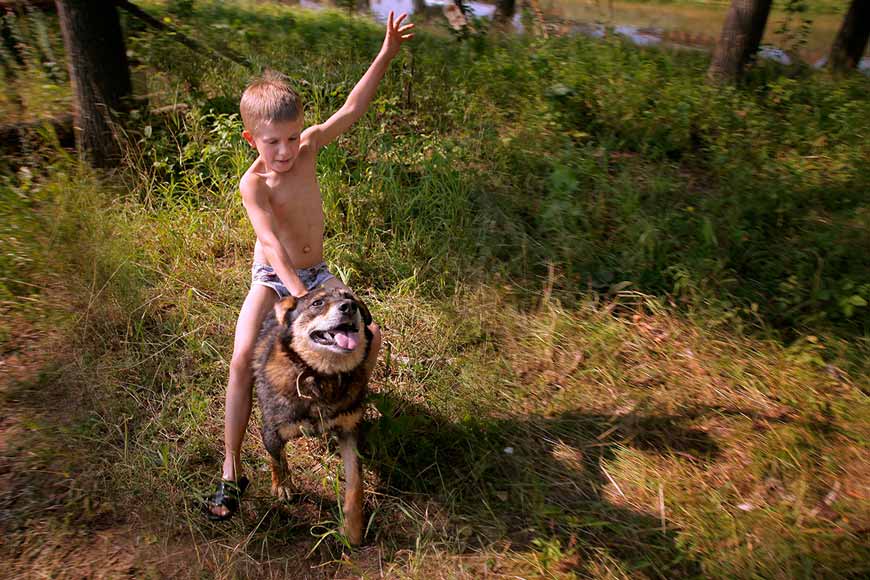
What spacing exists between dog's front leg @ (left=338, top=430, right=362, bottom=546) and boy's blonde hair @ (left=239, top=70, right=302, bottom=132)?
4.76ft

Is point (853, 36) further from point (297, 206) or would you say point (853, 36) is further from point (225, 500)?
point (225, 500)

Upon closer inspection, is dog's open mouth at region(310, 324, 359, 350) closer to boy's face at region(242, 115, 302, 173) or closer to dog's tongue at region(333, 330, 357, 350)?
dog's tongue at region(333, 330, 357, 350)

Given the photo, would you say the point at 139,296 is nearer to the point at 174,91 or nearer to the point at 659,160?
the point at 174,91

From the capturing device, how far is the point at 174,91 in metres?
5.59

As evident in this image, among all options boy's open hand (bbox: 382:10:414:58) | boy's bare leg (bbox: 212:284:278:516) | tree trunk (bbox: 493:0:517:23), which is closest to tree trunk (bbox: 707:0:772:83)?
tree trunk (bbox: 493:0:517:23)

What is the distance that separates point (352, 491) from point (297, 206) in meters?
1.34

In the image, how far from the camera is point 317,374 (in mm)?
2719

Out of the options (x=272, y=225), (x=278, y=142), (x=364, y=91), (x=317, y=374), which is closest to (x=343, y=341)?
(x=317, y=374)

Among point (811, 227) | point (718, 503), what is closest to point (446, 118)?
point (811, 227)

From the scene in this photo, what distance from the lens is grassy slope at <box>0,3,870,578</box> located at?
2.90m

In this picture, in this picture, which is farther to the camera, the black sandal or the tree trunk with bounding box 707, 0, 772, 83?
the tree trunk with bounding box 707, 0, 772, 83

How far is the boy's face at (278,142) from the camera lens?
9.37ft

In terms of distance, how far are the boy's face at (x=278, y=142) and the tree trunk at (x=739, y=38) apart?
4.93 m

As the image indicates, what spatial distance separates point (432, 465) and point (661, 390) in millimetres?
1442
